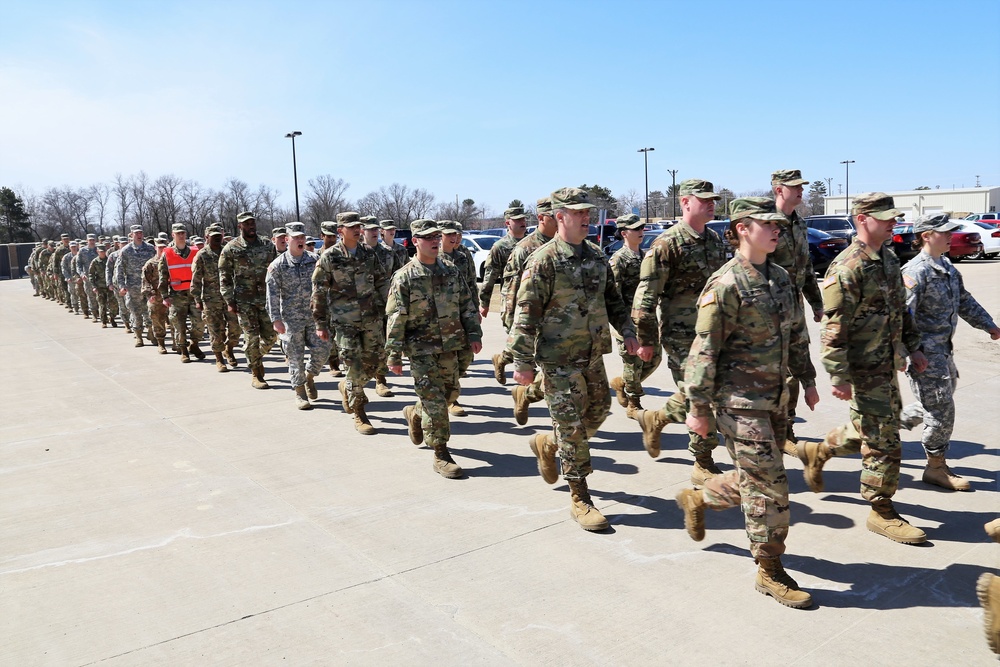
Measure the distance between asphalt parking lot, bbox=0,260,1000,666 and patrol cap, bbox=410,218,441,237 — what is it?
1.92 meters

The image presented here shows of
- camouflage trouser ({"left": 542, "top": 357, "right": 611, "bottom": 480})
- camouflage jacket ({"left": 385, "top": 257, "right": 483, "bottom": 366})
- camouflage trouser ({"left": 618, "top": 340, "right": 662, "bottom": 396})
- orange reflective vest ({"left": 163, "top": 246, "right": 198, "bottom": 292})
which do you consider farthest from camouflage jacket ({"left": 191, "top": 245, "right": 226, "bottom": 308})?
camouflage trouser ({"left": 542, "top": 357, "right": 611, "bottom": 480})

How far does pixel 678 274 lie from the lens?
5.85 meters

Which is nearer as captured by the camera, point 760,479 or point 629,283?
point 760,479

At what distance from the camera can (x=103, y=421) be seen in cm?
833

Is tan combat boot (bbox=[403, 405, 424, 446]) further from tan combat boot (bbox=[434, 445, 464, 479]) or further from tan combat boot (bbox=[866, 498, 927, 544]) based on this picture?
tan combat boot (bbox=[866, 498, 927, 544])

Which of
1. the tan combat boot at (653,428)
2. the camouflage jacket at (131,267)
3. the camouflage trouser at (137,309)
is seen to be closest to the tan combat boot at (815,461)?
the tan combat boot at (653,428)

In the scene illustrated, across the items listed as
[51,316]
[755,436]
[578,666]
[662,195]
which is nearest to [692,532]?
[755,436]

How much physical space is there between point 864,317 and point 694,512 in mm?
1619

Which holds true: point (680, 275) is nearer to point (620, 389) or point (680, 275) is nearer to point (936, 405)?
point (936, 405)

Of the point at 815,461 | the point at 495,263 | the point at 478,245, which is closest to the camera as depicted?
the point at 815,461

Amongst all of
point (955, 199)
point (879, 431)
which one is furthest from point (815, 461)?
point (955, 199)

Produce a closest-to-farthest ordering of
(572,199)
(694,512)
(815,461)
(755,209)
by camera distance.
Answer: (755,209)
(694,512)
(572,199)
(815,461)

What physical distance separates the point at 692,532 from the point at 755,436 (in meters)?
0.74

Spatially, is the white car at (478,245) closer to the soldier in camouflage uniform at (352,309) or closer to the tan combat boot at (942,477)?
the soldier in camouflage uniform at (352,309)
